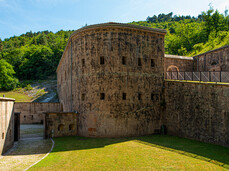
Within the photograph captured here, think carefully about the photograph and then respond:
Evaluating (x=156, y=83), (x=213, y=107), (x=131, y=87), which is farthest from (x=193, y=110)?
(x=131, y=87)

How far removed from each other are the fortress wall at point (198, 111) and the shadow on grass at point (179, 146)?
89 cm

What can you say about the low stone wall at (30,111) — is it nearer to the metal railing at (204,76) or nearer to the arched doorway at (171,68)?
the arched doorway at (171,68)

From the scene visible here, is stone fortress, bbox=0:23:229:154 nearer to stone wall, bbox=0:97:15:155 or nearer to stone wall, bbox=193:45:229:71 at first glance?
stone wall, bbox=0:97:15:155

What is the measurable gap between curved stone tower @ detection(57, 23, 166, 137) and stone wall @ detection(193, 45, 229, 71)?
8.68 metres

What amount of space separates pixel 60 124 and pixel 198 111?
1270 centimetres

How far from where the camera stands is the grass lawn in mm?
9672

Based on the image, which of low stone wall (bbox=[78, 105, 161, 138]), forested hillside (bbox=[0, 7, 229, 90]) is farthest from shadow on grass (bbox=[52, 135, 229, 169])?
forested hillside (bbox=[0, 7, 229, 90])

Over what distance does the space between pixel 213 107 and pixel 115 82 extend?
8487mm

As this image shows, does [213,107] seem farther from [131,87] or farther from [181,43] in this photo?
[181,43]

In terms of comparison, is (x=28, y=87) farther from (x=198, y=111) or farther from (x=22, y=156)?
(x=198, y=111)

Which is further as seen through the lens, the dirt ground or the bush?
the bush

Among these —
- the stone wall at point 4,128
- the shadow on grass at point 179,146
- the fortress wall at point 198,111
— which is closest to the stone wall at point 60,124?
the shadow on grass at point 179,146

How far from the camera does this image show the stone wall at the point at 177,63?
22.8m

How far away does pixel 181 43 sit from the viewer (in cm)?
5453
